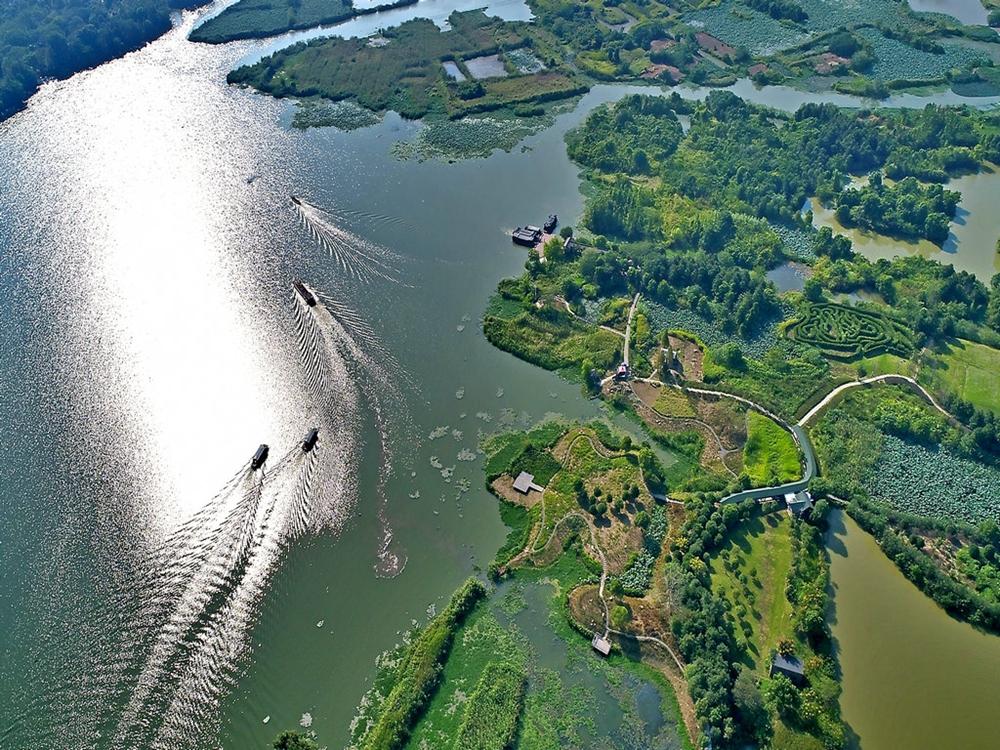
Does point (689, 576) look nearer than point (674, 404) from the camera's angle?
Yes

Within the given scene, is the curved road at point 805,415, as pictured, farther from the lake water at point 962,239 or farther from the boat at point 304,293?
the boat at point 304,293

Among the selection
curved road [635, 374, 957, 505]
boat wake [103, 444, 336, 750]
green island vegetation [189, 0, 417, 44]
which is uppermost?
green island vegetation [189, 0, 417, 44]

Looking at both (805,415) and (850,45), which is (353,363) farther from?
(850,45)

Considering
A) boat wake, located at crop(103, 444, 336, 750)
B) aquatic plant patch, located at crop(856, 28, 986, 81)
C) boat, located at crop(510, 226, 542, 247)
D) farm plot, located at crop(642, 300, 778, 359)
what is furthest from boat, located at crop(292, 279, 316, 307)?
aquatic plant patch, located at crop(856, 28, 986, 81)

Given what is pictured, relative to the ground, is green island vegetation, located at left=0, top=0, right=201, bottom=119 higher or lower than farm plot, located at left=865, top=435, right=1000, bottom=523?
higher

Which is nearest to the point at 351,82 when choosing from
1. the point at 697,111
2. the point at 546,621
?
the point at 697,111

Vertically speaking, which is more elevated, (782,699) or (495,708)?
(495,708)

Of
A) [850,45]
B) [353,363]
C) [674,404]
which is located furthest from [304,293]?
[850,45]

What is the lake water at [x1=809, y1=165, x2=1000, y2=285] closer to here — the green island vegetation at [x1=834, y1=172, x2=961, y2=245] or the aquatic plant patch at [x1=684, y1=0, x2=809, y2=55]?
the green island vegetation at [x1=834, y1=172, x2=961, y2=245]
